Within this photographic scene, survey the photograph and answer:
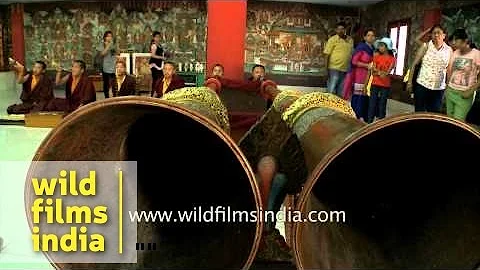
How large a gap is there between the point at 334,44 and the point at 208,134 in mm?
6625

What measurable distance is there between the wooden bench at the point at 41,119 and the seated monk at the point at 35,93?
0.59m

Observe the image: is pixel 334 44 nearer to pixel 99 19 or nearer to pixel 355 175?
pixel 355 175

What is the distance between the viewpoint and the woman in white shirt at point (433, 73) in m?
5.02

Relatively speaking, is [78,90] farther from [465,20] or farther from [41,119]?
[465,20]

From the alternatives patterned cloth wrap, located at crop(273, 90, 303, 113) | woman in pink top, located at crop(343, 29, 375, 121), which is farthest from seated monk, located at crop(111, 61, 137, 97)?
patterned cloth wrap, located at crop(273, 90, 303, 113)

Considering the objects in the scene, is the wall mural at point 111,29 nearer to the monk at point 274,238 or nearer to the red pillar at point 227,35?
the red pillar at point 227,35

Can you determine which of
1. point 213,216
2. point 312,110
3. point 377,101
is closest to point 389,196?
→ point 312,110

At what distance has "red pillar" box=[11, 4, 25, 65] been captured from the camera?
1384 centimetres

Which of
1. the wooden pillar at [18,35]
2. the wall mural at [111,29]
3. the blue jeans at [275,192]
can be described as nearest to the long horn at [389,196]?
the blue jeans at [275,192]

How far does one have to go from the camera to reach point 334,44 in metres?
7.69

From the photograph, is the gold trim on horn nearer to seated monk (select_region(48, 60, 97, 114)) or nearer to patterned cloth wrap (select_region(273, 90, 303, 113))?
patterned cloth wrap (select_region(273, 90, 303, 113))

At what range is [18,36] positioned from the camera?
1411 centimetres

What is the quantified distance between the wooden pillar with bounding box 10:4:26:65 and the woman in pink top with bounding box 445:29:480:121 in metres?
12.1

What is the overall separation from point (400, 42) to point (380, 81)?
4.89 m
